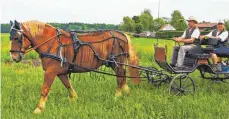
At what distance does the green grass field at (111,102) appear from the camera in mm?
6055

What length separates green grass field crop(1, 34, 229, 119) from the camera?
605cm

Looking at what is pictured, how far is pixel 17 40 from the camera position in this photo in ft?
20.6

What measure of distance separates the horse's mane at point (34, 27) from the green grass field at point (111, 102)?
53.1 inches

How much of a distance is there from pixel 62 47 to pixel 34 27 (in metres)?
0.65

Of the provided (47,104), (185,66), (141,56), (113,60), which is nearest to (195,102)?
(185,66)

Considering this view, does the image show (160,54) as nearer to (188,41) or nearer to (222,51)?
(188,41)

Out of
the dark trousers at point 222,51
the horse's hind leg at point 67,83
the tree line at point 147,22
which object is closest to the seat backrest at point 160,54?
the dark trousers at point 222,51

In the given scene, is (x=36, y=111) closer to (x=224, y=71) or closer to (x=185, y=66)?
(x=185, y=66)

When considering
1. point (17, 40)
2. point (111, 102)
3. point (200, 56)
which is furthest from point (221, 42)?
point (17, 40)

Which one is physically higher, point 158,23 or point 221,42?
point 221,42

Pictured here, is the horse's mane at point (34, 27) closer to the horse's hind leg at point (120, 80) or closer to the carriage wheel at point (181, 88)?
the horse's hind leg at point (120, 80)

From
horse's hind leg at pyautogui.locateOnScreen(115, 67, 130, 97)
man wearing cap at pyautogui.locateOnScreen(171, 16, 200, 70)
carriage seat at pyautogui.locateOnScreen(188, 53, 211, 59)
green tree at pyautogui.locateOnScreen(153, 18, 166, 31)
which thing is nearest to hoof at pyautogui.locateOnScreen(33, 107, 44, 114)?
horse's hind leg at pyautogui.locateOnScreen(115, 67, 130, 97)

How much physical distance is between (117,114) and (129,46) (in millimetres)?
2150

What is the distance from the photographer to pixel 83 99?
7129 mm
